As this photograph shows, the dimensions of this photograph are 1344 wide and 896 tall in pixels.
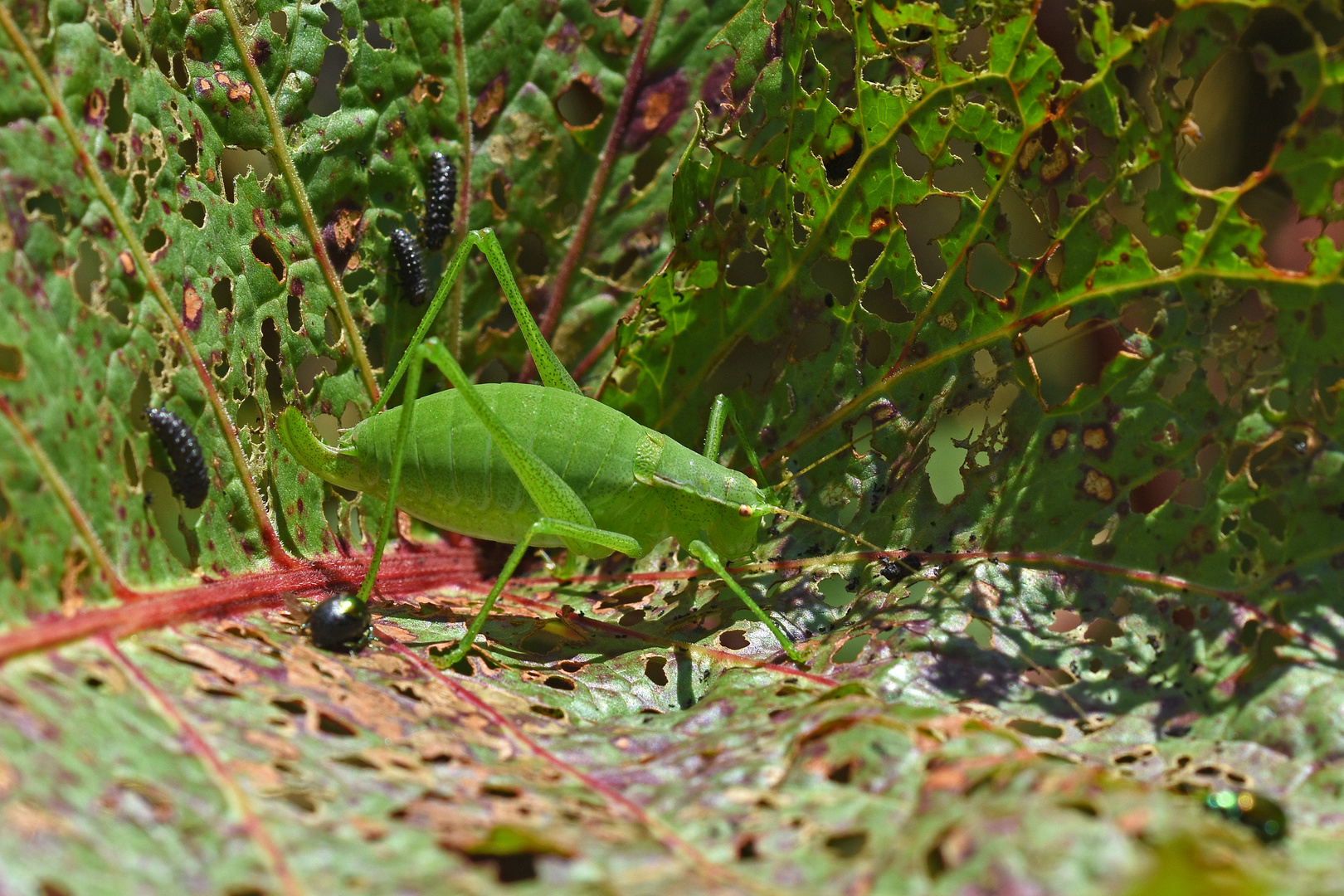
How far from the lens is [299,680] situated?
2.16 metres

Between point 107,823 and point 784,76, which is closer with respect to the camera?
point 107,823

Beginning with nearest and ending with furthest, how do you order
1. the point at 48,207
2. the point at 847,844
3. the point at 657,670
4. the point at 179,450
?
the point at 847,844
the point at 48,207
the point at 179,450
the point at 657,670

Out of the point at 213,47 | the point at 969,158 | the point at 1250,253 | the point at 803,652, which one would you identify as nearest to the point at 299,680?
the point at 803,652

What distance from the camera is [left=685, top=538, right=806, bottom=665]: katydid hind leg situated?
265cm

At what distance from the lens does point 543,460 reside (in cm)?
303

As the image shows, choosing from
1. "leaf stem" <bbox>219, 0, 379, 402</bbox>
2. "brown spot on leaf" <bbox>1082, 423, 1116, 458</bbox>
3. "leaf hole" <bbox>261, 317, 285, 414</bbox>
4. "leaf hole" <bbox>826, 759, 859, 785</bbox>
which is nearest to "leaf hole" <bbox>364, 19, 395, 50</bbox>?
"leaf stem" <bbox>219, 0, 379, 402</bbox>

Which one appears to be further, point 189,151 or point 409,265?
point 409,265

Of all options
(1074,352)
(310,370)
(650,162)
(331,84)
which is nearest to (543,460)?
(310,370)

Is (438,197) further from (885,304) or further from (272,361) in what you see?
(885,304)

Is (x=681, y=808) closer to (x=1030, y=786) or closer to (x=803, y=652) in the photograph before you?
(x=1030, y=786)

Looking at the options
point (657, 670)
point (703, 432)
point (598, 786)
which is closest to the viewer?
point (598, 786)

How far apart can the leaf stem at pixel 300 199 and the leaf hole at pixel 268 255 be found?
0.42 feet

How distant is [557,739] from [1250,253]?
216cm

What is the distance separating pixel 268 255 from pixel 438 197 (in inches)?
23.6
